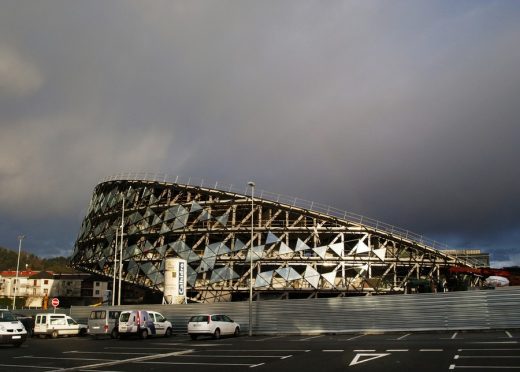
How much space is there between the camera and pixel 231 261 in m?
52.1

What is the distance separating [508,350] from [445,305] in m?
11.7

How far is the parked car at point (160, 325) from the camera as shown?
3142 centimetres

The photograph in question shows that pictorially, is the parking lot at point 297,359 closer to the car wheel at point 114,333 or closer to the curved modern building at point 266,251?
the car wheel at point 114,333

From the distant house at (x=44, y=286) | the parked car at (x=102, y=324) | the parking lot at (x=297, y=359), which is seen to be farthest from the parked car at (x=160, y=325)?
the distant house at (x=44, y=286)

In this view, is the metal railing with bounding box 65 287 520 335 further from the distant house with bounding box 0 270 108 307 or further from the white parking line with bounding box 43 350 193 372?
the distant house with bounding box 0 270 108 307

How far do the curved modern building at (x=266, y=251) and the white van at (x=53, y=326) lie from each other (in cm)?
1442

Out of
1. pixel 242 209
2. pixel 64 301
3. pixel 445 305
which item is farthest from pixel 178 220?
pixel 64 301

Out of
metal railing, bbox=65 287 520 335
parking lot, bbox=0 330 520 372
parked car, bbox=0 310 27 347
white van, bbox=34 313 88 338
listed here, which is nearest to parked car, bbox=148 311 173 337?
metal railing, bbox=65 287 520 335

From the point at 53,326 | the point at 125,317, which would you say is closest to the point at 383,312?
the point at 125,317

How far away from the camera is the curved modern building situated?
5006 cm

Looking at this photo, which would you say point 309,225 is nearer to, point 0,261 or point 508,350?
point 508,350

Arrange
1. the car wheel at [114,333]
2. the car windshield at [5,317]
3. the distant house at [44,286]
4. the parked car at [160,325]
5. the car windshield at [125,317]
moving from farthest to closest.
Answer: the distant house at [44,286] < the car wheel at [114,333] < the parked car at [160,325] < the car windshield at [125,317] < the car windshield at [5,317]

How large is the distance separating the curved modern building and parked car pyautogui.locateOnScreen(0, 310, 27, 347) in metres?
25.4

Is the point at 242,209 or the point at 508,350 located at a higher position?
the point at 242,209
